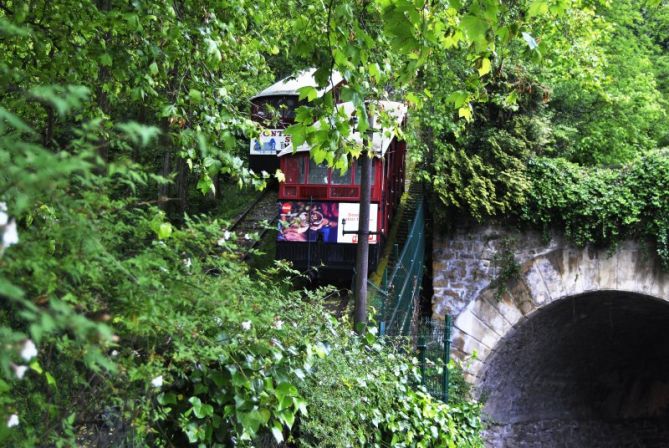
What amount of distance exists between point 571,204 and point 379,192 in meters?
3.18

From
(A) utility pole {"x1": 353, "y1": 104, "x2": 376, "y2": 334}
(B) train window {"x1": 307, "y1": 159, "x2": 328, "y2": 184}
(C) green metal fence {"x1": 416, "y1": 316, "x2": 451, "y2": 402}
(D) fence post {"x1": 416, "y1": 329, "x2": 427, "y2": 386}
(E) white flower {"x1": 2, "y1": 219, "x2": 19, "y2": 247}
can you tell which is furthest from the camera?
(B) train window {"x1": 307, "y1": 159, "x2": 328, "y2": 184}

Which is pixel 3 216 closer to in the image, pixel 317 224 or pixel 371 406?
pixel 371 406

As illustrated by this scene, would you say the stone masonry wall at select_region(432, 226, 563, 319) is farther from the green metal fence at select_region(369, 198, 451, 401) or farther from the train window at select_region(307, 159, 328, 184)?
the train window at select_region(307, 159, 328, 184)

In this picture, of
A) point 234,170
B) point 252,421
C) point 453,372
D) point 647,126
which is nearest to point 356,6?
point 234,170

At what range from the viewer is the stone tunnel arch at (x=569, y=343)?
12500 millimetres

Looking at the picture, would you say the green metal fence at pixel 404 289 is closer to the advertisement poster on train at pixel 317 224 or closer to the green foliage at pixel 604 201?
the advertisement poster on train at pixel 317 224

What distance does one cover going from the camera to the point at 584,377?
15.8 metres

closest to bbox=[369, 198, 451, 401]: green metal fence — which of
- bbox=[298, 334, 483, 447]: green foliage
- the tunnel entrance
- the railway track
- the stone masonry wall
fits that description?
bbox=[298, 334, 483, 447]: green foliage

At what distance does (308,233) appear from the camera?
13125 mm

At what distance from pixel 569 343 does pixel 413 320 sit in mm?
4572

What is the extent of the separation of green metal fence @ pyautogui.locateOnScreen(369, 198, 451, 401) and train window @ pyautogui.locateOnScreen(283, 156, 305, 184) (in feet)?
7.80

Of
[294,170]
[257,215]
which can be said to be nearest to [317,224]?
[294,170]

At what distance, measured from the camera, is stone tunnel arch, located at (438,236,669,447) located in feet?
41.0

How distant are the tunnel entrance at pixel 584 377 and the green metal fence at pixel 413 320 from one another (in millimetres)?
2282
